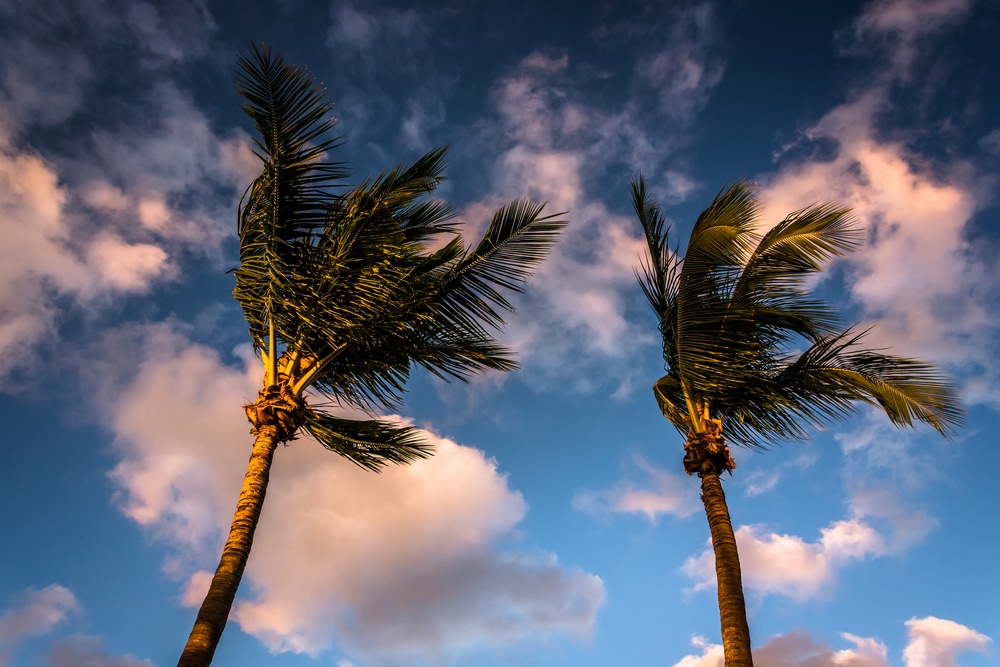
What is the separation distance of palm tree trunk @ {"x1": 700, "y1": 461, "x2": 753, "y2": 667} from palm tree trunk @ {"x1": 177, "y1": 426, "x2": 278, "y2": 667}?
210 inches

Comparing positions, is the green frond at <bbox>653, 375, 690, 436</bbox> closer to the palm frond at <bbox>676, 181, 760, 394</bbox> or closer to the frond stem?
the palm frond at <bbox>676, 181, 760, 394</bbox>

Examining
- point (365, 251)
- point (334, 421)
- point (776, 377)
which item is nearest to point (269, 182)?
point (365, 251)

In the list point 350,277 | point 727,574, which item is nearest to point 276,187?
point 350,277

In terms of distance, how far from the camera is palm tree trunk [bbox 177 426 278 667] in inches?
267

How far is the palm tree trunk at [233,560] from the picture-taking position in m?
6.78

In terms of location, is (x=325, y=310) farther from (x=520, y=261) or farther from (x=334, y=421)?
(x=520, y=261)

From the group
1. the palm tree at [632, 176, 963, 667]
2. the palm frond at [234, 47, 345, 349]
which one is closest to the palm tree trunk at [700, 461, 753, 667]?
the palm tree at [632, 176, 963, 667]

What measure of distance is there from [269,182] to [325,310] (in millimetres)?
1891

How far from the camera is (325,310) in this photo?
366 inches

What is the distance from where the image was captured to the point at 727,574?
28.8 feet

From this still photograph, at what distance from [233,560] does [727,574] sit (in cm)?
567

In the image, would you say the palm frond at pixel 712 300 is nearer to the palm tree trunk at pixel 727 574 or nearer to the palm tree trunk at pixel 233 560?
the palm tree trunk at pixel 727 574

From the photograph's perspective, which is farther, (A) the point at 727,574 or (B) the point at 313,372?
(B) the point at 313,372

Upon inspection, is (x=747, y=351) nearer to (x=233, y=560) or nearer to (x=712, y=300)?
(x=712, y=300)
